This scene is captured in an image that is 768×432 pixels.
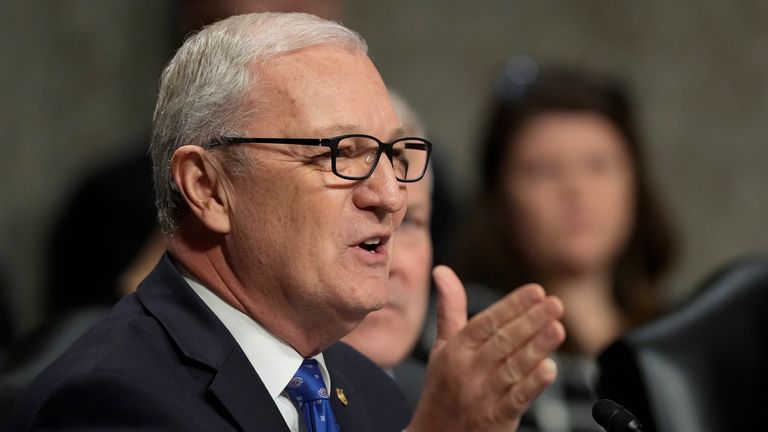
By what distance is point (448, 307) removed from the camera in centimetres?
237

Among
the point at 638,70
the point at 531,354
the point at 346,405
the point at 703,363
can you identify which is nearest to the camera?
the point at 531,354

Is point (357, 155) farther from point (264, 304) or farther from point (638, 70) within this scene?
point (638, 70)

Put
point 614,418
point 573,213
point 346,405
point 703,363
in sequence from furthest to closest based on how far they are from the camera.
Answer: point 573,213, point 703,363, point 346,405, point 614,418

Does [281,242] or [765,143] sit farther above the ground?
[281,242]

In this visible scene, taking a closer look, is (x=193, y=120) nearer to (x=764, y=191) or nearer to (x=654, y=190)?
(x=654, y=190)

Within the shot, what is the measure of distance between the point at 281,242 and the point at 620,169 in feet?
8.64

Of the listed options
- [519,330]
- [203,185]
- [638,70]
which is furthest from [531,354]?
[638,70]

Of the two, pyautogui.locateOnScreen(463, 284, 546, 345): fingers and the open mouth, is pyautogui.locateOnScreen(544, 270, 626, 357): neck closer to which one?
the open mouth

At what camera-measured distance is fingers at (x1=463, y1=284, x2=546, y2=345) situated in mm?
2109

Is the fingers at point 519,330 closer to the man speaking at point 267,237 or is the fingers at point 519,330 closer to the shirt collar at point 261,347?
the man speaking at point 267,237

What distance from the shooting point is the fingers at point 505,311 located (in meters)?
2.11

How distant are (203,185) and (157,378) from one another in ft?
1.13

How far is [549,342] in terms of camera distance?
2.09 m

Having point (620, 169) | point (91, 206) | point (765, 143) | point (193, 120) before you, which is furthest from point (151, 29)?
point (193, 120)
